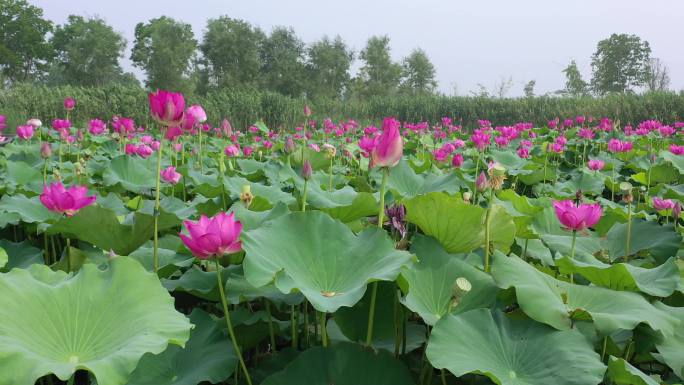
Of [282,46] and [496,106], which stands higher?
[282,46]

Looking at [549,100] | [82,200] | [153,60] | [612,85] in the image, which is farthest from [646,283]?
[612,85]

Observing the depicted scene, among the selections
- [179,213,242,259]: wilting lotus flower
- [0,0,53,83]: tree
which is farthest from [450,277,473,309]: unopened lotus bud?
[0,0,53,83]: tree

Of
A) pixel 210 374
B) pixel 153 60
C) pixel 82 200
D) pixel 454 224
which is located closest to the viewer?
pixel 210 374

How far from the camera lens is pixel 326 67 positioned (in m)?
44.4

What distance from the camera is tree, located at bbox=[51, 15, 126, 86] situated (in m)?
39.9

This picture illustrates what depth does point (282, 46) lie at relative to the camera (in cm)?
4369

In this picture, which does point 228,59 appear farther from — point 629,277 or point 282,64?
point 629,277

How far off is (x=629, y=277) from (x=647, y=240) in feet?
1.71

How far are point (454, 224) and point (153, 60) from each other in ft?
127

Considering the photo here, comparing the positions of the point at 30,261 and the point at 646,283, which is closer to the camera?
the point at 646,283

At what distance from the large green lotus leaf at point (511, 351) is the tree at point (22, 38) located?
43035 mm

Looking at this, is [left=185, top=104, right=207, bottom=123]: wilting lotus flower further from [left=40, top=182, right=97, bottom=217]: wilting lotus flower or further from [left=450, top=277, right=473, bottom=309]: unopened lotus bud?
[left=450, top=277, right=473, bottom=309]: unopened lotus bud

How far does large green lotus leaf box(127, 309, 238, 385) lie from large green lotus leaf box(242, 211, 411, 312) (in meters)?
0.16

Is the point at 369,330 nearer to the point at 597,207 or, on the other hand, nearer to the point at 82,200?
the point at 597,207
